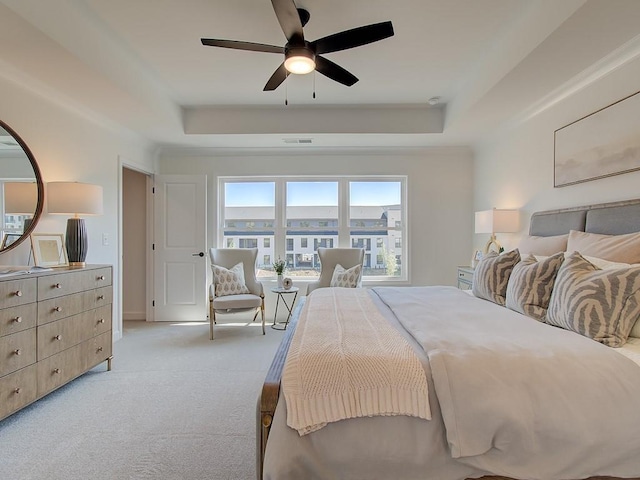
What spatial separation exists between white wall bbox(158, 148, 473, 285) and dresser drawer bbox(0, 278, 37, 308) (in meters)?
2.82

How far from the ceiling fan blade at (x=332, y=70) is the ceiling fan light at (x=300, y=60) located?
4.7 inches

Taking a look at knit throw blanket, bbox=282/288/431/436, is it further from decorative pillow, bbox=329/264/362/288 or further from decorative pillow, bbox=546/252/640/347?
decorative pillow, bbox=329/264/362/288

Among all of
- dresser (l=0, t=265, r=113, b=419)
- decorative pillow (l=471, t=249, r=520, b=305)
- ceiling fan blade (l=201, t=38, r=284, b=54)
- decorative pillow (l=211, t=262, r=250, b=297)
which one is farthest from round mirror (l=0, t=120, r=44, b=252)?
decorative pillow (l=471, t=249, r=520, b=305)

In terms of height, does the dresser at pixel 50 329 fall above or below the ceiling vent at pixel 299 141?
below

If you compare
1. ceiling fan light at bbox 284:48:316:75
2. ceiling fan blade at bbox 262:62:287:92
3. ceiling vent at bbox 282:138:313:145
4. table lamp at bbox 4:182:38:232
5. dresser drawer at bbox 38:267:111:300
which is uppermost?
ceiling vent at bbox 282:138:313:145

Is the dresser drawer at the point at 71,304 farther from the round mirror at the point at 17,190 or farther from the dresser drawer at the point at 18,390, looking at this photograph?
the round mirror at the point at 17,190

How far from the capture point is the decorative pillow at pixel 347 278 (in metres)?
4.34

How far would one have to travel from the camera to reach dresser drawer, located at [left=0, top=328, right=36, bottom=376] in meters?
2.12

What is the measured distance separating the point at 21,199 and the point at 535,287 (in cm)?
370

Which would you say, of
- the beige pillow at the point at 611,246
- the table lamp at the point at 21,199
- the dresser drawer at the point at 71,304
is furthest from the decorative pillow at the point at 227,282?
the beige pillow at the point at 611,246

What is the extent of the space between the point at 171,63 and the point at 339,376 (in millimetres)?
3054

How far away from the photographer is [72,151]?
3.31 meters

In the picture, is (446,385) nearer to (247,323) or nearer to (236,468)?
(236,468)

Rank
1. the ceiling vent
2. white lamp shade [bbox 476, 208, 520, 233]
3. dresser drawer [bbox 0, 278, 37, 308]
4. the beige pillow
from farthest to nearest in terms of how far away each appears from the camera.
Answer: the ceiling vent
white lamp shade [bbox 476, 208, 520, 233]
dresser drawer [bbox 0, 278, 37, 308]
the beige pillow
